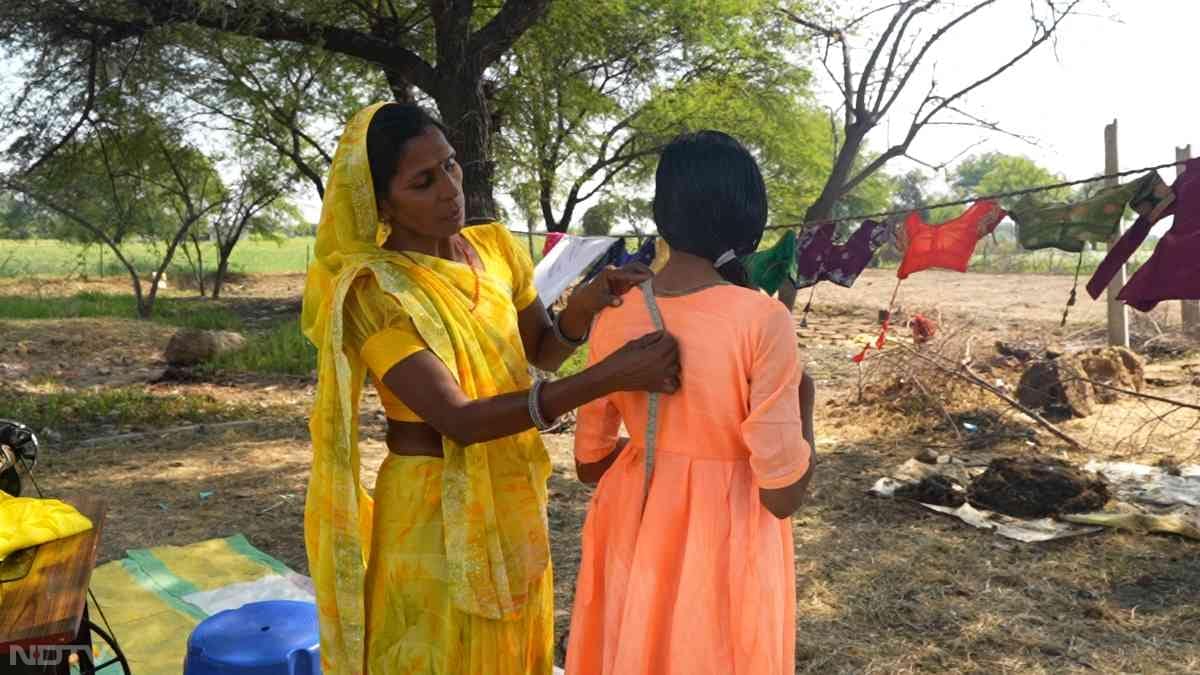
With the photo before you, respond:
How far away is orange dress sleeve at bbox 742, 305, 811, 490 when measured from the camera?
4.66 ft

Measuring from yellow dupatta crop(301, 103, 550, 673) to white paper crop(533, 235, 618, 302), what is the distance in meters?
4.58

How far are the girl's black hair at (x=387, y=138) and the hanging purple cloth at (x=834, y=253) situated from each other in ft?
13.3

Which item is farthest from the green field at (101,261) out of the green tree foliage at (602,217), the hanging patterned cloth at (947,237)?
the hanging patterned cloth at (947,237)

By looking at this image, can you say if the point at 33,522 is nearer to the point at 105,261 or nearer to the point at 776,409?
the point at 776,409

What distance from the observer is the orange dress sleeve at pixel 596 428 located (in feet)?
5.50

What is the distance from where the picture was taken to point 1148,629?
3564 mm

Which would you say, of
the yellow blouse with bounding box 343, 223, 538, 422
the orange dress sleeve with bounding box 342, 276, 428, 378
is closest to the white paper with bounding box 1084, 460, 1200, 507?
the yellow blouse with bounding box 343, 223, 538, 422

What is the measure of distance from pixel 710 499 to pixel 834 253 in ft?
14.0

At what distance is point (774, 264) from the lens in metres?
4.90

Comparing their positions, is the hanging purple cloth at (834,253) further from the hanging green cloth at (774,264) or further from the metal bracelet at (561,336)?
the metal bracelet at (561,336)

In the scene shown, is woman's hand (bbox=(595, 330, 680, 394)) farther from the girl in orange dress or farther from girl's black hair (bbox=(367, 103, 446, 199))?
girl's black hair (bbox=(367, 103, 446, 199))

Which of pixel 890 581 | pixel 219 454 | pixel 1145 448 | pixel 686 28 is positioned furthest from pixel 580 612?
pixel 686 28

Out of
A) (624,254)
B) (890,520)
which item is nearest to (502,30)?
(624,254)

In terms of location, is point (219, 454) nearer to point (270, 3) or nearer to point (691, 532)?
point (270, 3)
